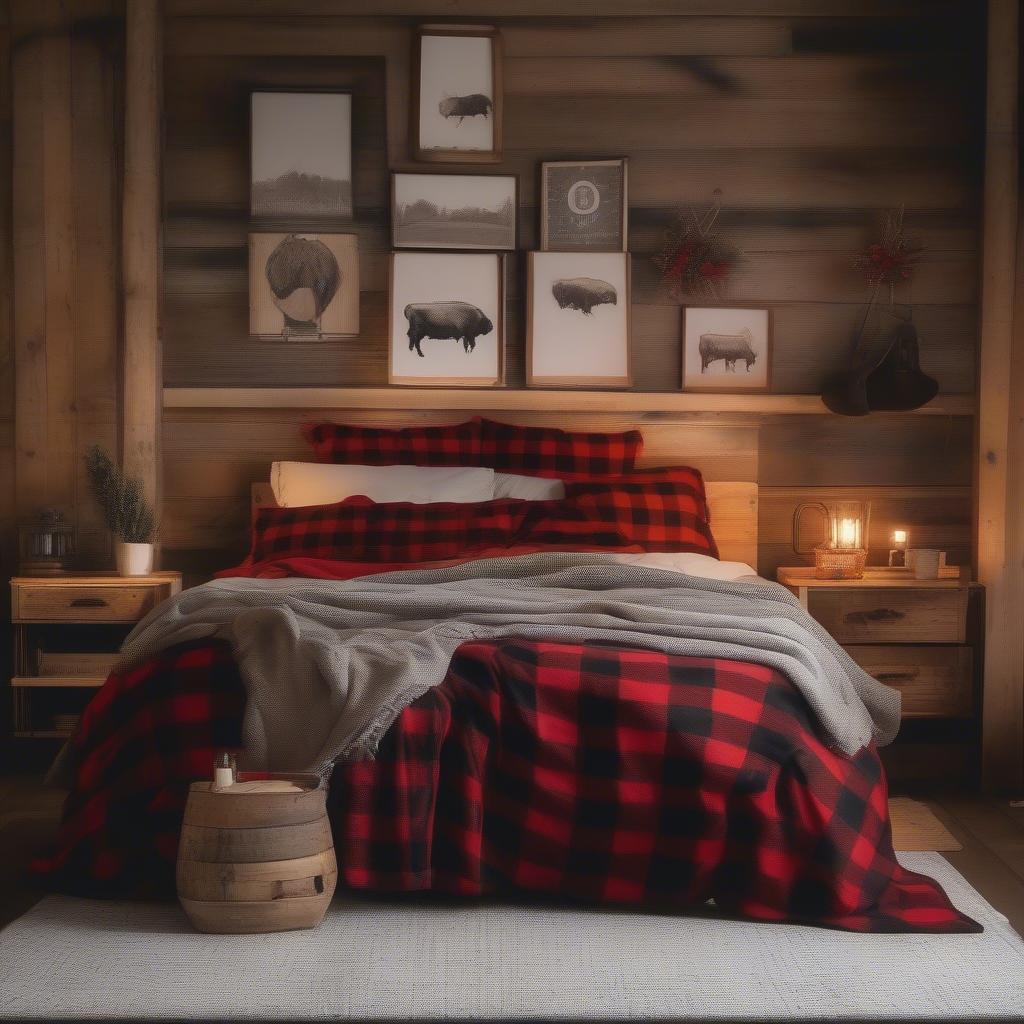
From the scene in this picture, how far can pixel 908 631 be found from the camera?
3.75 meters

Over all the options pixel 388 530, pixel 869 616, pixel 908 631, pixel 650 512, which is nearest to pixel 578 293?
pixel 650 512

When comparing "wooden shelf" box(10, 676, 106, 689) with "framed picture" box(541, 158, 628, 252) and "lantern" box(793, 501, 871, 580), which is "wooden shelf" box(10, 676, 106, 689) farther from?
"lantern" box(793, 501, 871, 580)

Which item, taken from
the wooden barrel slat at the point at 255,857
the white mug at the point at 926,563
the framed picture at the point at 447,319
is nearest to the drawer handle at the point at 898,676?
the white mug at the point at 926,563

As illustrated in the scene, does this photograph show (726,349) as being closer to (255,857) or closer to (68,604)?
(68,604)

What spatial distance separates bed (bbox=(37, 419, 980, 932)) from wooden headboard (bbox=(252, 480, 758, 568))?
59.1 inches

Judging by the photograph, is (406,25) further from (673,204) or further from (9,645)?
(9,645)

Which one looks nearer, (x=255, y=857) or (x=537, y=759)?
(x=255, y=857)

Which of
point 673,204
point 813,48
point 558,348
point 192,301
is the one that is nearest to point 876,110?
point 813,48

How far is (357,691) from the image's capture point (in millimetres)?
2373

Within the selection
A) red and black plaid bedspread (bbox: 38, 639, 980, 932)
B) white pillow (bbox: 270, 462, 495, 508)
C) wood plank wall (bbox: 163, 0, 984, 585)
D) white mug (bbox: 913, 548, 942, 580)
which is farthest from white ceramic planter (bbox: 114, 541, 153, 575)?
white mug (bbox: 913, 548, 942, 580)

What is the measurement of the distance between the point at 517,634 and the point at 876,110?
2.65 metres

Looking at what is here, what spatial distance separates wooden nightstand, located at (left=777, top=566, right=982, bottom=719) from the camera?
3729 millimetres

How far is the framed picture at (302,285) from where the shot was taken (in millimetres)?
4191

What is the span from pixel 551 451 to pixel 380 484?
2.02 ft
